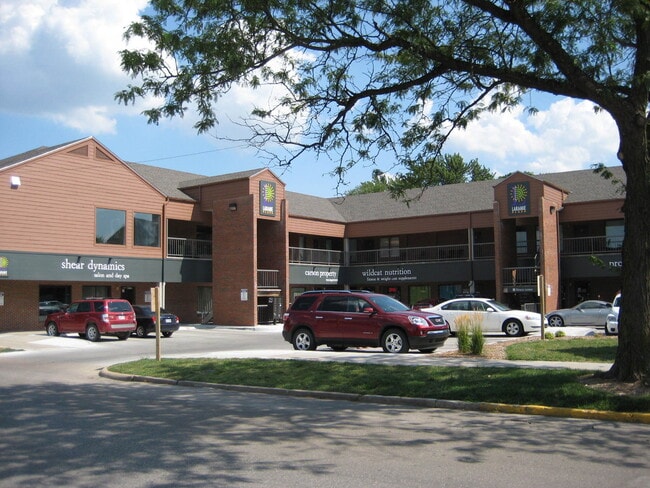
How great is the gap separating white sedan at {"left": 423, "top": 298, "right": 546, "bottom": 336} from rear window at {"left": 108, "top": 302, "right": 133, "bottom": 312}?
40.8 ft

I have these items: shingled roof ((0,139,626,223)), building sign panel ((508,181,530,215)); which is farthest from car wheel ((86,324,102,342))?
building sign panel ((508,181,530,215))

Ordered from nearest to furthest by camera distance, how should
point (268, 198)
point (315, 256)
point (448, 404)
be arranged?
point (448, 404), point (268, 198), point (315, 256)

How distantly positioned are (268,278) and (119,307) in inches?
508

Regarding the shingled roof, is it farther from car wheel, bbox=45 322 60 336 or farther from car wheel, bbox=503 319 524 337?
car wheel, bbox=503 319 524 337

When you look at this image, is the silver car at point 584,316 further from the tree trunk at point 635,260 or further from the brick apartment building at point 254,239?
the tree trunk at point 635,260

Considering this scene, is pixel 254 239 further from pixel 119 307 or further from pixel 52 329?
pixel 52 329

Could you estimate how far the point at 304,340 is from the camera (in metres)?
19.9

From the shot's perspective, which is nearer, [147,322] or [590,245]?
[147,322]

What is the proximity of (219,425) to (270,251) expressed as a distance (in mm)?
31389

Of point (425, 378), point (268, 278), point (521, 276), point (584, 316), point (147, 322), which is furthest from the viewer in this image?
point (268, 278)

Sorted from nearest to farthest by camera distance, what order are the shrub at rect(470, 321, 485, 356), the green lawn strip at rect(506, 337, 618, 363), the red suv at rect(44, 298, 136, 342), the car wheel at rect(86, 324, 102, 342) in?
1. the green lawn strip at rect(506, 337, 618, 363)
2. the shrub at rect(470, 321, 485, 356)
3. the red suv at rect(44, 298, 136, 342)
4. the car wheel at rect(86, 324, 102, 342)

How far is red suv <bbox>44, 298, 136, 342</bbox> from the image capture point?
88.0 ft

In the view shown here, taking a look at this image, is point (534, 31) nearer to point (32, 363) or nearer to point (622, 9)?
point (622, 9)

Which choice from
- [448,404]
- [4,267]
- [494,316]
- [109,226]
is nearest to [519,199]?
[494,316]
